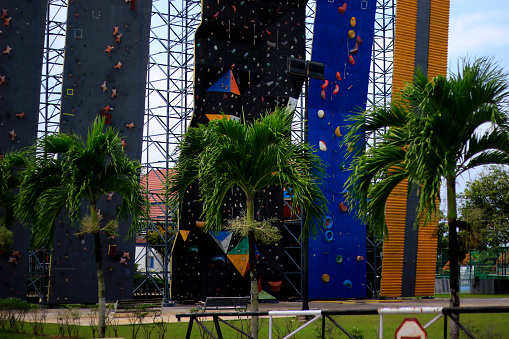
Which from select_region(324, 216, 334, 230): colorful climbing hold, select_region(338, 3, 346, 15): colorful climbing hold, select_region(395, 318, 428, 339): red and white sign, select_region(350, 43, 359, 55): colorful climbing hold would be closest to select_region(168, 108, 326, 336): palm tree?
select_region(395, 318, 428, 339): red and white sign

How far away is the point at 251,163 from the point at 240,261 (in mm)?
13456

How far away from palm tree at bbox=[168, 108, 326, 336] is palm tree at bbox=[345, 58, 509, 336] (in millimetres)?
1588

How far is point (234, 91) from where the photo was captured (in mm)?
24609

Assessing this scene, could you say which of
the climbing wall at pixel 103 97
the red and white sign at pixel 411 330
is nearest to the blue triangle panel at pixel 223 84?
the climbing wall at pixel 103 97

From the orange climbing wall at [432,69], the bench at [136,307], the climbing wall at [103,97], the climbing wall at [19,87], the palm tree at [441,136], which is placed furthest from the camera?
the orange climbing wall at [432,69]

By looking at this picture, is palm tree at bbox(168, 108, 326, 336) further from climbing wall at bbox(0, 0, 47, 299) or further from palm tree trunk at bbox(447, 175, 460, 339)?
climbing wall at bbox(0, 0, 47, 299)

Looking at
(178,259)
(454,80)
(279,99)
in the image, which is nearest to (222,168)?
(454,80)

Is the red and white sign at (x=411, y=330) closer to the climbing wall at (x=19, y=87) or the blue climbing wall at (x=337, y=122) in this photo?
the climbing wall at (x=19, y=87)

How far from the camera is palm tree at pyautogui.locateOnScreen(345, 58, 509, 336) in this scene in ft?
31.6

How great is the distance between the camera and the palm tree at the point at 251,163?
1147 centimetres

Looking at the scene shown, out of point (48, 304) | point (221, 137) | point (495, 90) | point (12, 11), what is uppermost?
point (12, 11)

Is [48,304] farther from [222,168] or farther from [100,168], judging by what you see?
[222,168]

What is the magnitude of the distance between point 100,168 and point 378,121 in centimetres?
608

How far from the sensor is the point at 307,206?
1199 cm
